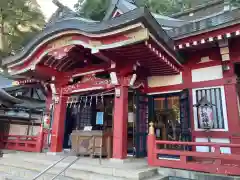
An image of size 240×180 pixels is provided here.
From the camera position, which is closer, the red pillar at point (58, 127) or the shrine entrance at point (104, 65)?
the shrine entrance at point (104, 65)

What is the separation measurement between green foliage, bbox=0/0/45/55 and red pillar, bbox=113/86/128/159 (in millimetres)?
17326

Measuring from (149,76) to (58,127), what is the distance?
3.95m

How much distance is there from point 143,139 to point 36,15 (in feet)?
64.2

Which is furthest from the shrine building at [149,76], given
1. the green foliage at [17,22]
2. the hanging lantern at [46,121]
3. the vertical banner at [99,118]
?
the green foliage at [17,22]

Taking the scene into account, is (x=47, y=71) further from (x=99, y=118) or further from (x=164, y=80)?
(x=164, y=80)

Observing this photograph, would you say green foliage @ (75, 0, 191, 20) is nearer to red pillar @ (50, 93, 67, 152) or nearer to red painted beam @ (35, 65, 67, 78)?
red painted beam @ (35, 65, 67, 78)

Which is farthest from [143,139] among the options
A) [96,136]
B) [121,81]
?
[121,81]

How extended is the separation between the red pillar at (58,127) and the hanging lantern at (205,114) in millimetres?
4947

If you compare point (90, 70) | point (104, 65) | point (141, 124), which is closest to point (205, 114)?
point (141, 124)

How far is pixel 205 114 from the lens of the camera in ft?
18.6

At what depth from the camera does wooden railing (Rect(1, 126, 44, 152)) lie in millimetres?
8203

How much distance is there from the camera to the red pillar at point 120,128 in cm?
552

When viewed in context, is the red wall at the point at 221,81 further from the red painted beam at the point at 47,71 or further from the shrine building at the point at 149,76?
the red painted beam at the point at 47,71

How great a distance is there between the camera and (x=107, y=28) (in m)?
4.81
